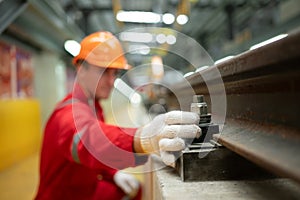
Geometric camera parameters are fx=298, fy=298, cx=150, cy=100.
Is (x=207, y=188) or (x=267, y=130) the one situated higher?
(x=267, y=130)

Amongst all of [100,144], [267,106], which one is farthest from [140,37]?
[267,106]

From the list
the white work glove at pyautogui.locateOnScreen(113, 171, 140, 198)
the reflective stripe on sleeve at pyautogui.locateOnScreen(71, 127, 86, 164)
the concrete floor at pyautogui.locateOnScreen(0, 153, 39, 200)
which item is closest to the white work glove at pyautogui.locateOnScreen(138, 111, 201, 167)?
the reflective stripe on sleeve at pyautogui.locateOnScreen(71, 127, 86, 164)

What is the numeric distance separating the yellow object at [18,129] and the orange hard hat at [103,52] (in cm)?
468

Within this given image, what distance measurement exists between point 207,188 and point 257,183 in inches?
8.4

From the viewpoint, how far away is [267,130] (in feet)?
3.07

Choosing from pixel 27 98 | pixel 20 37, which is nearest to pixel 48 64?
pixel 27 98

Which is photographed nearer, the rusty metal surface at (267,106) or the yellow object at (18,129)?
the rusty metal surface at (267,106)

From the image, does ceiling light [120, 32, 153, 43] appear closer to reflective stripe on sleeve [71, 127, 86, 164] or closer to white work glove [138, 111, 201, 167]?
reflective stripe on sleeve [71, 127, 86, 164]

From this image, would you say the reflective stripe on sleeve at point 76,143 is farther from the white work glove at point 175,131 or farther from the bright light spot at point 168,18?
the bright light spot at point 168,18

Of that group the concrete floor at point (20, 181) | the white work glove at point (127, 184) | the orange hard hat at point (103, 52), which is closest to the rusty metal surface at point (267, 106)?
the orange hard hat at point (103, 52)

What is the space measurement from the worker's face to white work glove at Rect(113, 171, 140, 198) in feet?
2.47

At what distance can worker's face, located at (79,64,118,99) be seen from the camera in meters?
2.48

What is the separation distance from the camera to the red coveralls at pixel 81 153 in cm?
152

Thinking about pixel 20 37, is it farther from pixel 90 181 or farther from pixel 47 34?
pixel 90 181
